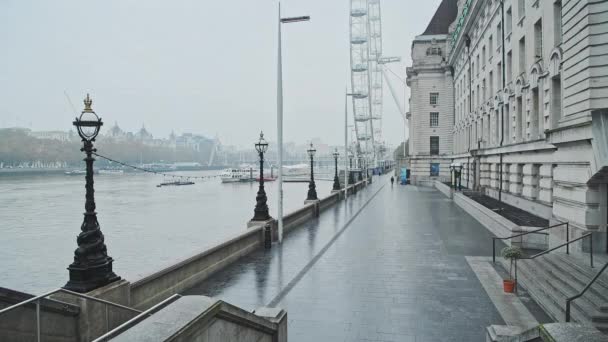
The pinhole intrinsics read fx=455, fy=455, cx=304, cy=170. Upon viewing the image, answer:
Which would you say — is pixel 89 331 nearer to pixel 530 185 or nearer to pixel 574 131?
pixel 574 131

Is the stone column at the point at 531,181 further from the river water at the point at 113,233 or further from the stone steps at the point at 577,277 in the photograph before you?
the river water at the point at 113,233

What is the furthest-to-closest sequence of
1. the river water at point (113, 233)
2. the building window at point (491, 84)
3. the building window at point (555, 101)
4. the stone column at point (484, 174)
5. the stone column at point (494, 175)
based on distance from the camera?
the stone column at point (484, 174) < the building window at point (491, 84) < the stone column at point (494, 175) < the river water at point (113, 233) < the building window at point (555, 101)

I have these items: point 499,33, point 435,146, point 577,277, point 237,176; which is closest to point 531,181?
point 499,33

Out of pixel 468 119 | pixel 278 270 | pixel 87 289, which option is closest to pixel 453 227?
pixel 278 270

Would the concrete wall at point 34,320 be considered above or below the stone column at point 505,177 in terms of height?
below

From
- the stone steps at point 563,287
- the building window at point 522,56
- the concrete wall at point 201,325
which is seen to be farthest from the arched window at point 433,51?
the concrete wall at point 201,325

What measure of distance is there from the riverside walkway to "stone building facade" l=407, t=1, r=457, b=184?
40.7 metres

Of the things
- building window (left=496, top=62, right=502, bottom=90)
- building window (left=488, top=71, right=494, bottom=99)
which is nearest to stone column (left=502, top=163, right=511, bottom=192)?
building window (left=496, top=62, right=502, bottom=90)

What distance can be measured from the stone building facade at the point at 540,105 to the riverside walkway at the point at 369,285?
11.5 feet

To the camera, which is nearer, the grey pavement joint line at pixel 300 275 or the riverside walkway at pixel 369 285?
the riverside walkway at pixel 369 285

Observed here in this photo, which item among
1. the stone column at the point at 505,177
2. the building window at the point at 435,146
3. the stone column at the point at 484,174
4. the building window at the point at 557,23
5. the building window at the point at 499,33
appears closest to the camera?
the building window at the point at 557,23

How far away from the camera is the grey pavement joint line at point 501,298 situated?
8.61m

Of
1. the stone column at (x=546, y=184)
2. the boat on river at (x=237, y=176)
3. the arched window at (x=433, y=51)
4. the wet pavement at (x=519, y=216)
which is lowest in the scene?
the boat on river at (x=237, y=176)

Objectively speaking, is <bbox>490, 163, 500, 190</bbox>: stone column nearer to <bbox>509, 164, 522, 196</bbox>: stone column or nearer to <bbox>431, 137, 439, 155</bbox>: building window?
<bbox>509, 164, 522, 196</bbox>: stone column
